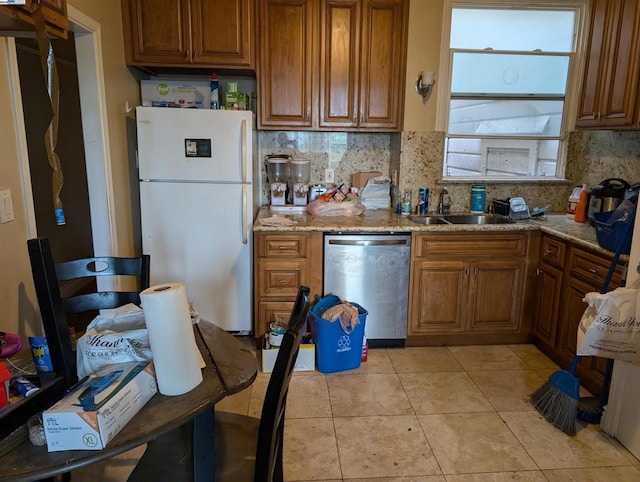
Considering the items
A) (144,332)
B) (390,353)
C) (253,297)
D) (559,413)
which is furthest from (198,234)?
(559,413)

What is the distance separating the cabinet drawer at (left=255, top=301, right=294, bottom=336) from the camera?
3041 mm

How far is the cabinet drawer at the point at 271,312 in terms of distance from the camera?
3.04 metres

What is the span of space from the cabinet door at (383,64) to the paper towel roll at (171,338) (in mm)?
2520

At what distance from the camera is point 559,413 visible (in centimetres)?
234

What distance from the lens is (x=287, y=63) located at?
3.20m

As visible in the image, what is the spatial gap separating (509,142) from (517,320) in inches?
57.3

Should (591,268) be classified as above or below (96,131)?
below

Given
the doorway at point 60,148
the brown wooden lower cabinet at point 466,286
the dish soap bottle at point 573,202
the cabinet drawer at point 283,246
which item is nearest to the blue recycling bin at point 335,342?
the cabinet drawer at point 283,246

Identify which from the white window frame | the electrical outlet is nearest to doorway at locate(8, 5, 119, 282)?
the electrical outlet

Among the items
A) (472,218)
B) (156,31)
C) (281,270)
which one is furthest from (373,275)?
(156,31)

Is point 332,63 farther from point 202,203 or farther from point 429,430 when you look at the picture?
point 429,430

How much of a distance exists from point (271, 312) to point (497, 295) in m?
1.57

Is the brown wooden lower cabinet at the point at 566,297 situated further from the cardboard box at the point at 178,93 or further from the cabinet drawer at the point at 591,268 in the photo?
the cardboard box at the point at 178,93

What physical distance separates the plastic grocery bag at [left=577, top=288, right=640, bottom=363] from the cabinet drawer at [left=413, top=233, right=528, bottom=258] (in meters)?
1.07
